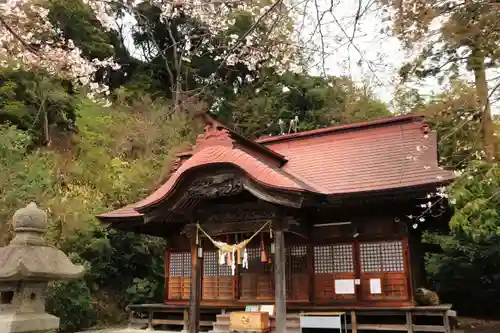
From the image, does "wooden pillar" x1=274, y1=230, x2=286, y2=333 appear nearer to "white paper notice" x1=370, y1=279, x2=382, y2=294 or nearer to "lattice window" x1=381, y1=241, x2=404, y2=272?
"white paper notice" x1=370, y1=279, x2=382, y2=294

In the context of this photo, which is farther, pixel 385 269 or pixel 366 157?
pixel 366 157

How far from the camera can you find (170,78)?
26.2 meters

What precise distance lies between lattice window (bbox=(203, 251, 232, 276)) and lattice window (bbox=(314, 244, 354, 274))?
258 centimetres

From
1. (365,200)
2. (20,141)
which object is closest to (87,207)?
(20,141)

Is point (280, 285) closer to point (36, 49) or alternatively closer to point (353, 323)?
point (353, 323)

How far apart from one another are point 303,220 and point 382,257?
6.62ft

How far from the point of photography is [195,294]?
10.1 metres

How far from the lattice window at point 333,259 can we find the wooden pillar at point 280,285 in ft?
5.98

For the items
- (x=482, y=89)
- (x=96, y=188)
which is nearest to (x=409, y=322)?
(x=482, y=89)

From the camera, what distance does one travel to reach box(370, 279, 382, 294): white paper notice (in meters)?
10.0

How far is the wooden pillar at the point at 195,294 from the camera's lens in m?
9.80

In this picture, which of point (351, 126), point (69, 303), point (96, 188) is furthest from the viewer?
point (96, 188)

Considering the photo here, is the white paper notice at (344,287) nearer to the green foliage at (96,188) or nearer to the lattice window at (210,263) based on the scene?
the lattice window at (210,263)

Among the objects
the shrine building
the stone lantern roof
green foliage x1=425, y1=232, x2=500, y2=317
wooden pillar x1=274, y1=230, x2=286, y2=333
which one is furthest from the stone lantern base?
green foliage x1=425, y1=232, x2=500, y2=317
